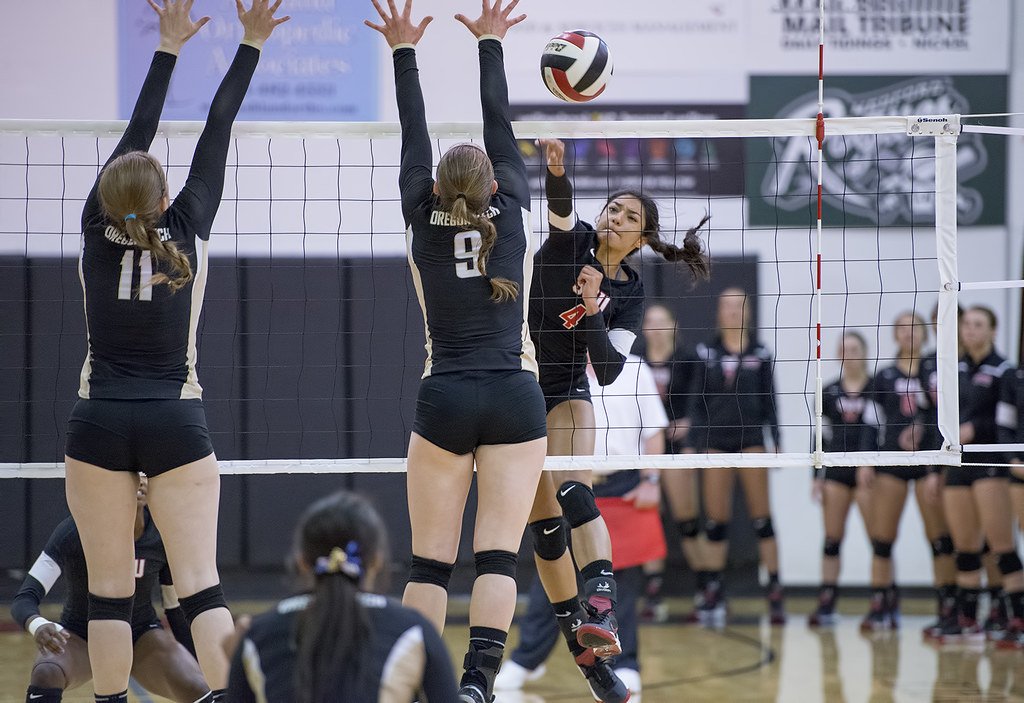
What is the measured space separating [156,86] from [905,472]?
19.6ft

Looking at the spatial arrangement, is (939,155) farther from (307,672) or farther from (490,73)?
(307,672)

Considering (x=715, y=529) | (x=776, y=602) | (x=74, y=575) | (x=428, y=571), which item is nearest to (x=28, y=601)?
(x=74, y=575)

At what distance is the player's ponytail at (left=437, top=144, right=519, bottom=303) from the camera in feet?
11.6

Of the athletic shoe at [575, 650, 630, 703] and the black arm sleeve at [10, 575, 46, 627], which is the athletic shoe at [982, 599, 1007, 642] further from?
the black arm sleeve at [10, 575, 46, 627]

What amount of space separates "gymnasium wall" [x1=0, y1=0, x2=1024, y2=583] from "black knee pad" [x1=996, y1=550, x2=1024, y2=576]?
62.0 inches

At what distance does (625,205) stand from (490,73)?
34.1 inches

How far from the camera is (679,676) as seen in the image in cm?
657

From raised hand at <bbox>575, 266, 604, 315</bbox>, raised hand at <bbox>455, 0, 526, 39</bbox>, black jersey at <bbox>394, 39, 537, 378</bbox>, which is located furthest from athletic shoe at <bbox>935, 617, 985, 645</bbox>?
raised hand at <bbox>455, 0, 526, 39</bbox>

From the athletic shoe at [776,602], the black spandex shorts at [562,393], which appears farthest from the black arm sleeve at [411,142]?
the athletic shoe at [776,602]

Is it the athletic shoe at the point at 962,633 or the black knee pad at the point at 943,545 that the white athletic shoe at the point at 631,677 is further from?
the black knee pad at the point at 943,545

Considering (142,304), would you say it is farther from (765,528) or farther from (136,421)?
(765,528)

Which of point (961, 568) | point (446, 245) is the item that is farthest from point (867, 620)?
point (446, 245)

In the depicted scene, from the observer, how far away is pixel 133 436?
3.44 m

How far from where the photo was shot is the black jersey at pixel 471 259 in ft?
11.8
